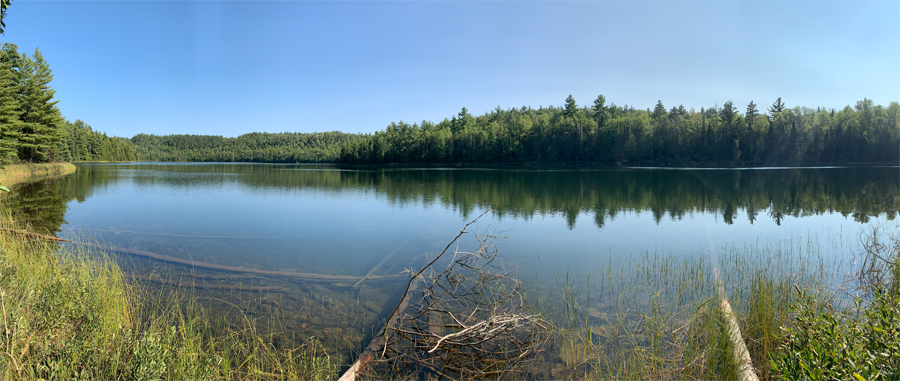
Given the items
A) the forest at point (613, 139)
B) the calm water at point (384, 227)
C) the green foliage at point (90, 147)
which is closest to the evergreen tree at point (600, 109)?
the forest at point (613, 139)

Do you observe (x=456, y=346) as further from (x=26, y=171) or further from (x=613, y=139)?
(x=613, y=139)

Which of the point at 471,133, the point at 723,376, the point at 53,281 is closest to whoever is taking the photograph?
the point at 723,376

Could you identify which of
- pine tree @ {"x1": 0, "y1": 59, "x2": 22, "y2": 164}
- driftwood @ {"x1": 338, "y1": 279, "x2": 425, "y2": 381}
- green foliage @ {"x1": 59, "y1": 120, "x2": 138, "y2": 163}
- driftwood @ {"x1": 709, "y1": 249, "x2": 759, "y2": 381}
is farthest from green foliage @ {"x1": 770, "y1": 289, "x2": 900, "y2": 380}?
green foliage @ {"x1": 59, "y1": 120, "x2": 138, "y2": 163}

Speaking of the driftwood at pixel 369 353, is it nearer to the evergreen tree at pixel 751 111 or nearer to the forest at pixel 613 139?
the forest at pixel 613 139

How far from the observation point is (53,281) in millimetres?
5160

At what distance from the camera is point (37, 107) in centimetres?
3550

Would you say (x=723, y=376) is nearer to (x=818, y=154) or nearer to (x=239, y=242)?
(x=239, y=242)

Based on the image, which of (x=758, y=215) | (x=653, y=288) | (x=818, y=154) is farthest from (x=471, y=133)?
(x=653, y=288)

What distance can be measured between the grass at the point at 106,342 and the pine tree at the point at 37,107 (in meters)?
41.3

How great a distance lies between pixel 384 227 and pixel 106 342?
397 inches

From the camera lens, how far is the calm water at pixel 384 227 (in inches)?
302

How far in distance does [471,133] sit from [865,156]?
67.5 meters

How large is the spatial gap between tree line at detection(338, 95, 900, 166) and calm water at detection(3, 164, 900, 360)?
51651 millimetres

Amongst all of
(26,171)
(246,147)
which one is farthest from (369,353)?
(246,147)
